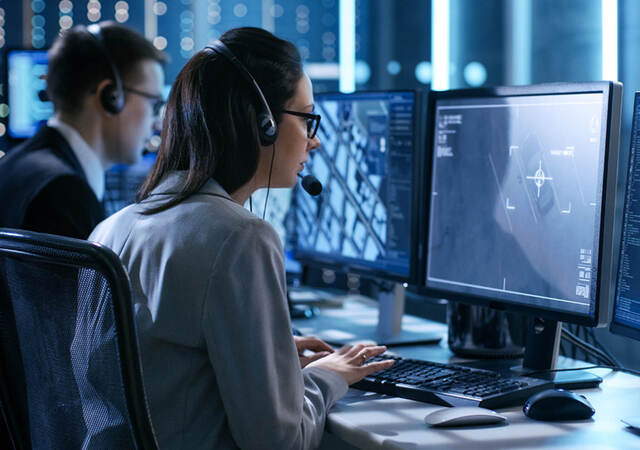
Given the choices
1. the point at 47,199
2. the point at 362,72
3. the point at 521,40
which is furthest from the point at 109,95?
the point at 362,72

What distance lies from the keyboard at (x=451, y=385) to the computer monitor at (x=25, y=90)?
6.85ft

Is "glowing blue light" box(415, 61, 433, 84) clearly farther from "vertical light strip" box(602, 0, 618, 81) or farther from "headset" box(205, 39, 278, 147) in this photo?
"headset" box(205, 39, 278, 147)

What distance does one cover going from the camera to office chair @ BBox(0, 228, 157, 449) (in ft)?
2.93

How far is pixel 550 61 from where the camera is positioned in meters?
3.15

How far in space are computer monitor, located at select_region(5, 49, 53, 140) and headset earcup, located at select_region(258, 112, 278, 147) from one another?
1.96 m

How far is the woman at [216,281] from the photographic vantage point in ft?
Result: 3.48

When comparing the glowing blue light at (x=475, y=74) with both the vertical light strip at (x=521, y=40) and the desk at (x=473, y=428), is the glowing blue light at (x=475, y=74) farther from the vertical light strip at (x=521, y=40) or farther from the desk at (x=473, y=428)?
the desk at (x=473, y=428)

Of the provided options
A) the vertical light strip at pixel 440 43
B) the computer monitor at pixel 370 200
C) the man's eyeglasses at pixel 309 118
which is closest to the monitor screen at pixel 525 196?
the computer monitor at pixel 370 200

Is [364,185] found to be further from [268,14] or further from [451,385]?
[268,14]

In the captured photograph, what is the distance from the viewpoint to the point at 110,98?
2219 millimetres

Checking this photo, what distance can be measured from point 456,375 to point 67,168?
3.82ft

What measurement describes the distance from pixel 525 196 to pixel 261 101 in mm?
516

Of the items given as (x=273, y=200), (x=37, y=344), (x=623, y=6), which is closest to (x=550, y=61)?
(x=623, y=6)

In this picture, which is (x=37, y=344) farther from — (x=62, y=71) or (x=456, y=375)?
(x=62, y=71)
